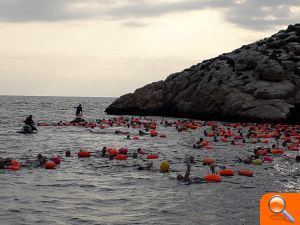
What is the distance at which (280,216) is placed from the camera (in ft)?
13.4

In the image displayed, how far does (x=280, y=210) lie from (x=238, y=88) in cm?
6326

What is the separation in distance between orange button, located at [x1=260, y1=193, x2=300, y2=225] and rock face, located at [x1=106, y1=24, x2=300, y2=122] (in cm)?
5539

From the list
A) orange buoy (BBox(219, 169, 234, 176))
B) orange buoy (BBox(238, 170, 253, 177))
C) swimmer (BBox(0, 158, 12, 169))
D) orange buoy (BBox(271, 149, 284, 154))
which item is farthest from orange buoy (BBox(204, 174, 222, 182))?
orange buoy (BBox(271, 149, 284, 154))

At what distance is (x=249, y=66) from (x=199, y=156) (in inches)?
1732

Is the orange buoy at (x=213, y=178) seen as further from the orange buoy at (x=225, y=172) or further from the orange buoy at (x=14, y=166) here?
the orange buoy at (x=14, y=166)

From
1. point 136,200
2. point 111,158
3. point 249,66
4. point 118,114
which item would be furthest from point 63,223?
point 118,114

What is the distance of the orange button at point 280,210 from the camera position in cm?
403

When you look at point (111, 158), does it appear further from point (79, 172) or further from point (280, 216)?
point (280, 216)

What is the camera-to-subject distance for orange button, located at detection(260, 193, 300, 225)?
4031 mm

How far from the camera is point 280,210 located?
4.02 metres

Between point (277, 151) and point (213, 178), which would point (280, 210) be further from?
point (277, 151)

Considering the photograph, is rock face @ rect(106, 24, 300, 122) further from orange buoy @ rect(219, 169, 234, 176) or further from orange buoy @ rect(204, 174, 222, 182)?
orange buoy @ rect(204, 174, 222, 182)

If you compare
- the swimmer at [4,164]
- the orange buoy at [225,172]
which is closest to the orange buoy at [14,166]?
the swimmer at [4,164]

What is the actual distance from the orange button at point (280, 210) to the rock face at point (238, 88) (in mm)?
55388
